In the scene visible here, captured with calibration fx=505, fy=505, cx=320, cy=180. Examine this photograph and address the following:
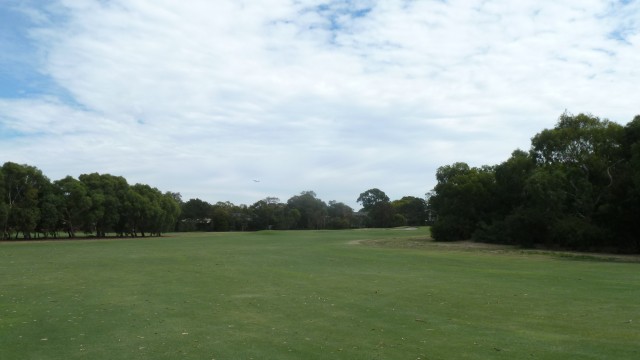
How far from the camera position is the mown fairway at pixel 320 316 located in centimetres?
966

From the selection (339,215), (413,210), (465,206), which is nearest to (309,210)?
(339,215)

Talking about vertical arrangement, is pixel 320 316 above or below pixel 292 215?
below

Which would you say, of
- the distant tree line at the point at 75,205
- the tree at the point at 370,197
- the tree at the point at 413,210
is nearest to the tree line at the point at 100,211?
the distant tree line at the point at 75,205

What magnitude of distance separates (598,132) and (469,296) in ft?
128

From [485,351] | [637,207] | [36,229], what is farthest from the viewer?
[36,229]

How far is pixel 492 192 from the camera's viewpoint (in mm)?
67062

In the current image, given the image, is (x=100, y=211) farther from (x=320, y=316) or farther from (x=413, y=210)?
(x=413, y=210)

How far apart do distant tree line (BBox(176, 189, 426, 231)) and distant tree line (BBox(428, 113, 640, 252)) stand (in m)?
88.9

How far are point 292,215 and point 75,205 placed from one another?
8242cm

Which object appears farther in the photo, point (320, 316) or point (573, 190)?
point (573, 190)

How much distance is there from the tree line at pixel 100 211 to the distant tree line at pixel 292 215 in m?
0.29

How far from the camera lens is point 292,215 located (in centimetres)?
15350

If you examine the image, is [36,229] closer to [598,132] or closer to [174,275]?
[174,275]

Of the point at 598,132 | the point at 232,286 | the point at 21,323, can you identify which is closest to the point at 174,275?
the point at 232,286
